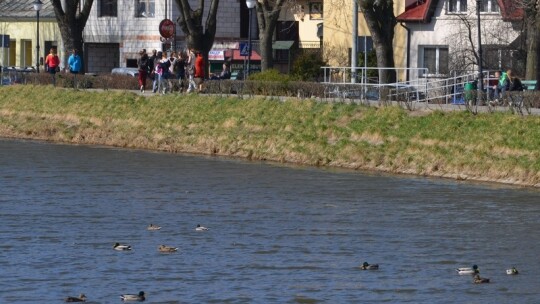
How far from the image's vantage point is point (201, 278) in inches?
822

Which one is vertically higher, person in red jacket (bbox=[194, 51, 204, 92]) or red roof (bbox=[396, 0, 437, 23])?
red roof (bbox=[396, 0, 437, 23])

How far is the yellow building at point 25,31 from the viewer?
7881 cm

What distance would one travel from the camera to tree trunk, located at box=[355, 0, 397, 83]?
4525cm

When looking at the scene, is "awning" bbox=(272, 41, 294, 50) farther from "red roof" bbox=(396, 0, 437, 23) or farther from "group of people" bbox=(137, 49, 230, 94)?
"group of people" bbox=(137, 49, 230, 94)

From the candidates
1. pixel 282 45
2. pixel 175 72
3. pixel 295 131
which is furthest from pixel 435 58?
pixel 295 131

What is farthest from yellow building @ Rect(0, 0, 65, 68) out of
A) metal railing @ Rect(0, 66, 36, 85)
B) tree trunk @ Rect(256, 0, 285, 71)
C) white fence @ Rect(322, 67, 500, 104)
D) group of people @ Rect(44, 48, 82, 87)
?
white fence @ Rect(322, 67, 500, 104)

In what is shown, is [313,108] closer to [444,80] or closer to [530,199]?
[444,80]

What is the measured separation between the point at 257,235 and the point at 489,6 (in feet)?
114

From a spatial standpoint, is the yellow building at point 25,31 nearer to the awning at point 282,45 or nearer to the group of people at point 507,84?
the awning at point 282,45

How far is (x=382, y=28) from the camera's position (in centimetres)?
4578

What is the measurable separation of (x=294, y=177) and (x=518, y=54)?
70.6ft

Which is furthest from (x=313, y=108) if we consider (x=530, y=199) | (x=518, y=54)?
(x=518, y=54)

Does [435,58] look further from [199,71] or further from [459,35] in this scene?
[199,71]

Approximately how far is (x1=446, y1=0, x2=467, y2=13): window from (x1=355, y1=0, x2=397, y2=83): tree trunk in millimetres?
12507
